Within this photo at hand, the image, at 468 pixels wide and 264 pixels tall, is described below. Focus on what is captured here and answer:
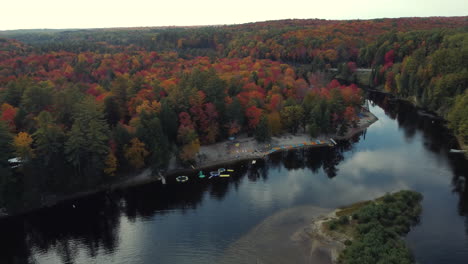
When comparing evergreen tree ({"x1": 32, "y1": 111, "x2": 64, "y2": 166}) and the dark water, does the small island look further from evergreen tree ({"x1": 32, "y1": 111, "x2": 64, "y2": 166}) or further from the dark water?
evergreen tree ({"x1": 32, "y1": 111, "x2": 64, "y2": 166})

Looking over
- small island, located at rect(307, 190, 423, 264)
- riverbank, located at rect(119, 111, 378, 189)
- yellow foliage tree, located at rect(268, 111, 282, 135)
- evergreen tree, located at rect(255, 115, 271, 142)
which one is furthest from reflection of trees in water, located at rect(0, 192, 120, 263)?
yellow foliage tree, located at rect(268, 111, 282, 135)

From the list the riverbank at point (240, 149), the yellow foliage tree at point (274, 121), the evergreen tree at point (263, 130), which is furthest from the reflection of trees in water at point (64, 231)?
the yellow foliage tree at point (274, 121)

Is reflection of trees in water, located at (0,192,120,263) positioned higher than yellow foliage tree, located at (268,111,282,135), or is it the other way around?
yellow foliage tree, located at (268,111,282,135)

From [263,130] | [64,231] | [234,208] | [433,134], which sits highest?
[263,130]

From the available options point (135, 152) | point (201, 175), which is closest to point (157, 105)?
point (135, 152)

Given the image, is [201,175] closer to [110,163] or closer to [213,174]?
[213,174]

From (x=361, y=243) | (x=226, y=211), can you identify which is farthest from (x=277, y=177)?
(x=361, y=243)

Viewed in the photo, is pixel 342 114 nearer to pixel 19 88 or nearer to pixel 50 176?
pixel 50 176
